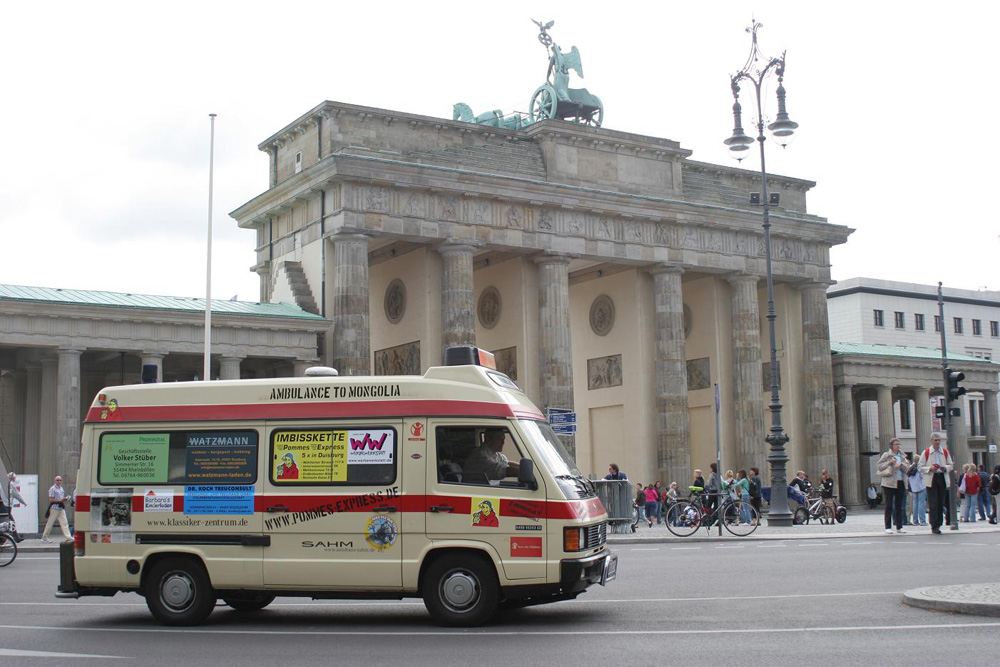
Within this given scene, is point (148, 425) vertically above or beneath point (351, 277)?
beneath

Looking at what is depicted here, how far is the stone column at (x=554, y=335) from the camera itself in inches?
1730

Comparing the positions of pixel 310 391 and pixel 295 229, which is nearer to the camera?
pixel 310 391

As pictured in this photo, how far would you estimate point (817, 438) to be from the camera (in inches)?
2040

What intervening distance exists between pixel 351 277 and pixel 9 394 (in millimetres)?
12459

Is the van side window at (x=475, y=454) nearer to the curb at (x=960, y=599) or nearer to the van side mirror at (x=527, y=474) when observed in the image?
the van side mirror at (x=527, y=474)

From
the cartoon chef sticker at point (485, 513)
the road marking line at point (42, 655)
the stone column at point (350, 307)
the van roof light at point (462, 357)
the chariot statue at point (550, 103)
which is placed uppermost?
the chariot statue at point (550, 103)

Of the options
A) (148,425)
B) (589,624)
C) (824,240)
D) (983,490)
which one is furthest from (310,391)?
(824,240)

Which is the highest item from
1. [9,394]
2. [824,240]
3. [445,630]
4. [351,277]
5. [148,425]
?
[824,240]

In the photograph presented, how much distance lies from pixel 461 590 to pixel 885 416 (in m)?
49.6

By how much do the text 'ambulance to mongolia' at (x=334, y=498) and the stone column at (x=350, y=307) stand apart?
87.3ft

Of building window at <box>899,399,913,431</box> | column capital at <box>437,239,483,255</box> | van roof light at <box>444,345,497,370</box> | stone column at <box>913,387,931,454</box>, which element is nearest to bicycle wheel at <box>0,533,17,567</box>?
van roof light at <box>444,345,497,370</box>

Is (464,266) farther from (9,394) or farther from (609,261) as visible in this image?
(9,394)

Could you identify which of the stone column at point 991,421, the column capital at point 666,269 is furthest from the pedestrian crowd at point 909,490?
the stone column at point 991,421

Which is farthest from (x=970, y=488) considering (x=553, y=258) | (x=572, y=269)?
(x=572, y=269)
